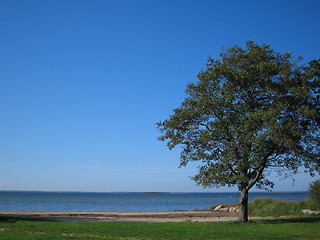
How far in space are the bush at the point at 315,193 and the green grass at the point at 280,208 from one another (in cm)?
64

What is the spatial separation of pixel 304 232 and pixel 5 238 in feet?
55.8

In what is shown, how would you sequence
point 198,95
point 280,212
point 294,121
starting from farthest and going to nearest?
point 280,212, point 198,95, point 294,121

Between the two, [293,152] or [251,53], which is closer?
[293,152]

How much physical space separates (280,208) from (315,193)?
4.66 m

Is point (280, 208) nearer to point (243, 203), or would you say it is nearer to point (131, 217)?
point (243, 203)

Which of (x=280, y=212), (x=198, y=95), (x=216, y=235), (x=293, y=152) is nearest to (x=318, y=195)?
(x=280, y=212)

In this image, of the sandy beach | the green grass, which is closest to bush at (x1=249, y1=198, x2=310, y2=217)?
the green grass

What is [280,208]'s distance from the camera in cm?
3925

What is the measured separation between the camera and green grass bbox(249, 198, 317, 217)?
37.7m

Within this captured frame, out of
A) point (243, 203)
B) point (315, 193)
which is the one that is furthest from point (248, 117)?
point (315, 193)

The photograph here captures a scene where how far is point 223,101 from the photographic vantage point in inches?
1072

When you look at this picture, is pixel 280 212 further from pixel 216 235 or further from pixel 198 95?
pixel 216 235

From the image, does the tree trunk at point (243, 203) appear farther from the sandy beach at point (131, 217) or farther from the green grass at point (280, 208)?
the green grass at point (280, 208)

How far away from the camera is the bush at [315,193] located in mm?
35625
